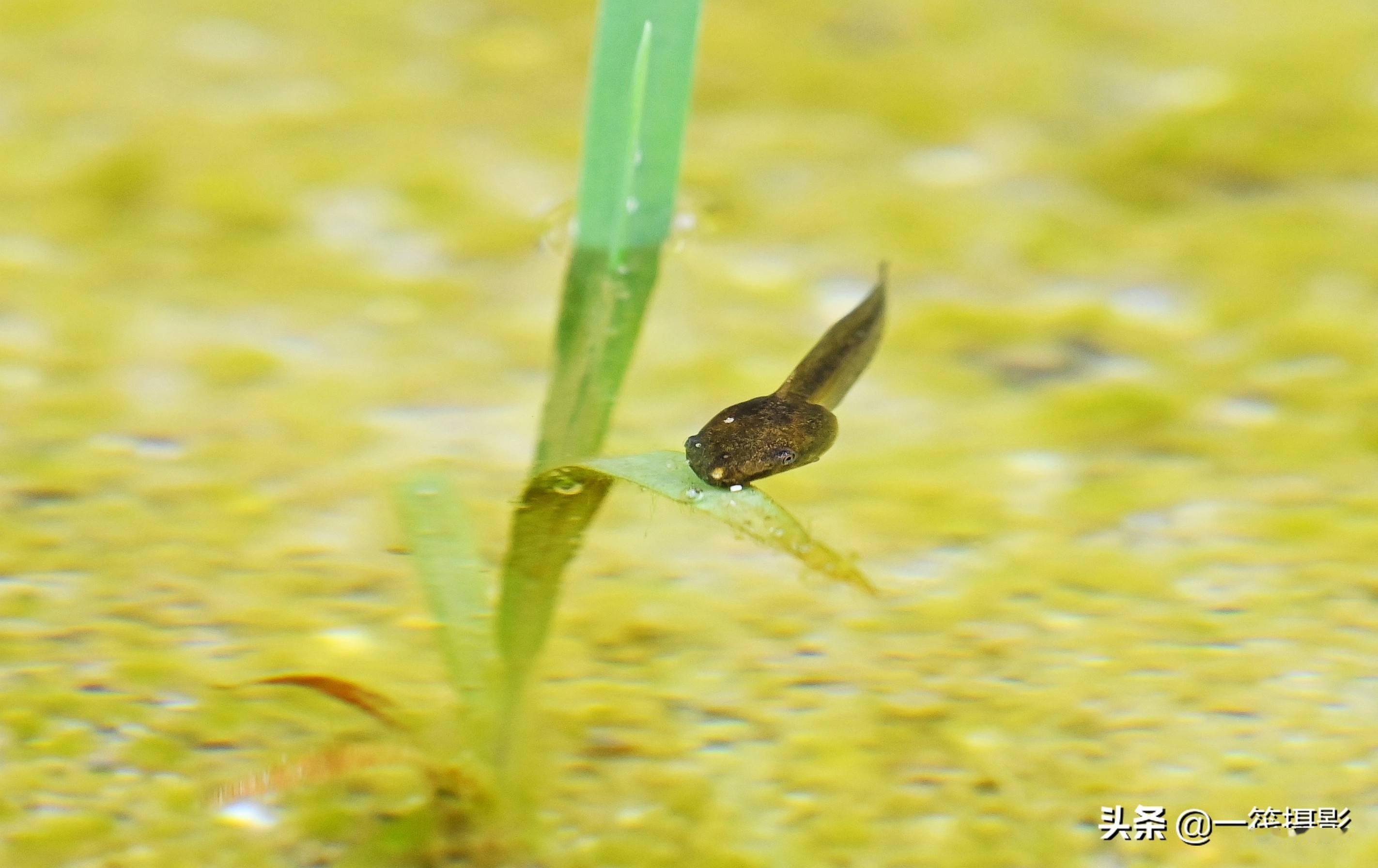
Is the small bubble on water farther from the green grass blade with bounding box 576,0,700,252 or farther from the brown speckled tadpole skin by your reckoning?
the green grass blade with bounding box 576,0,700,252

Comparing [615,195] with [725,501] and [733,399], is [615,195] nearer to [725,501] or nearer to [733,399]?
[725,501]

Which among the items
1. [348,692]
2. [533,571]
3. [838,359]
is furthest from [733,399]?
[348,692]

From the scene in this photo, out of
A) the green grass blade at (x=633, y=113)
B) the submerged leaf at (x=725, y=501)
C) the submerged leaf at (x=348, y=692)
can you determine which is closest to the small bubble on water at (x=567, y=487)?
the submerged leaf at (x=725, y=501)

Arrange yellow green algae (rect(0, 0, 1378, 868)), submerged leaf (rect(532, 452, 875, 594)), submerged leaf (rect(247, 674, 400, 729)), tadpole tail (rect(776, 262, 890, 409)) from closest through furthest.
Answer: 1. submerged leaf (rect(532, 452, 875, 594))
2. submerged leaf (rect(247, 674, 400, 729))
3. yellow green algae (rect(0, 0, 1378, 868))
4. tadpole tail (rect(776, 262, 890, 409))

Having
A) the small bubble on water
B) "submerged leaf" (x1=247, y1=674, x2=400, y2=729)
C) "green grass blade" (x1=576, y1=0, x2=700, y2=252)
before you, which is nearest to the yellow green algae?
"submerged leaf" (x1=247, y1=674, x2=400, y2=729)

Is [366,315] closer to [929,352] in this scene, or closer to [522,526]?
[929,352]

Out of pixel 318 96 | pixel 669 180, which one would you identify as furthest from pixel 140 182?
pixel 669 180
